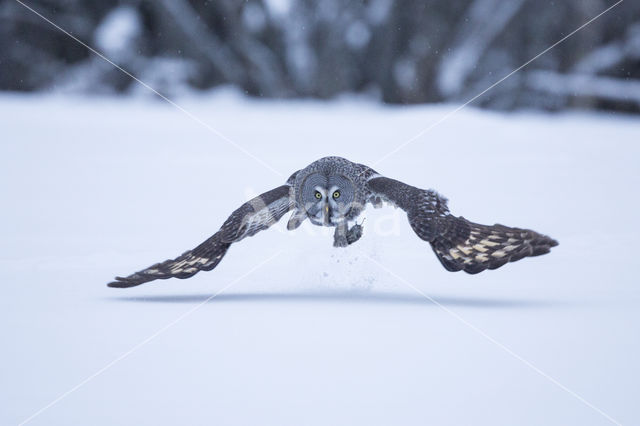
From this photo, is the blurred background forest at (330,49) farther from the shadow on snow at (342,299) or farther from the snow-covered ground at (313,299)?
the shadow on snow at (342,299)

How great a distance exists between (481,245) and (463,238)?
0.08 metres

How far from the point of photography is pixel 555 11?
13.6 m

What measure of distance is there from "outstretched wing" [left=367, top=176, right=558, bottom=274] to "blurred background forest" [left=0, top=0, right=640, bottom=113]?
9.15 metres

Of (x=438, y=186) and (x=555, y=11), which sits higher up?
(x=555, y=11)

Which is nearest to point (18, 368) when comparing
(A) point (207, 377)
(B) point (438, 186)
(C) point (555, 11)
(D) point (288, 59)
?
(A) point (207, 377)

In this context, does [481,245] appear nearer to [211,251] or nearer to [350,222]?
[350,222]

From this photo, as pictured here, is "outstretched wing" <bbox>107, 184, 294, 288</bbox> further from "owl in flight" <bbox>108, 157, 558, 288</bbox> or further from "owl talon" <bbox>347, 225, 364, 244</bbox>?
"owl talon" <bbox>347, 225, 364, 244</bbox>

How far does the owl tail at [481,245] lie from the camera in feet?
11.3

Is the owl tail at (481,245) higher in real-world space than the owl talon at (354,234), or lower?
lower

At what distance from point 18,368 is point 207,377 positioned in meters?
0.64

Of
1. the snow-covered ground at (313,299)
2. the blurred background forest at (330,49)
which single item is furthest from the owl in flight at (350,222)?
the blurred background forest at (330,49)

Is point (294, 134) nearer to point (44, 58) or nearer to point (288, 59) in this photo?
point (288, 59)

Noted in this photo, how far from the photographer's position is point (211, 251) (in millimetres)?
3715

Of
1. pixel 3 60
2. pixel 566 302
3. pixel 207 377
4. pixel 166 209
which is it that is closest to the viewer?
pixel 207 377
